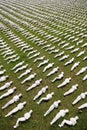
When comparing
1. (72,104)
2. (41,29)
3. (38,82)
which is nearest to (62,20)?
(41,29)

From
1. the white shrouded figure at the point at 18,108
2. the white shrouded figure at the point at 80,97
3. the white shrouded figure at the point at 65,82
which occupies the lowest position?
the white shrouded figure at the point at 80,97

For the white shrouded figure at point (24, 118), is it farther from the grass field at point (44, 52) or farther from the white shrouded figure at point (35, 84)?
the white shrouded figure at point (35, 84)

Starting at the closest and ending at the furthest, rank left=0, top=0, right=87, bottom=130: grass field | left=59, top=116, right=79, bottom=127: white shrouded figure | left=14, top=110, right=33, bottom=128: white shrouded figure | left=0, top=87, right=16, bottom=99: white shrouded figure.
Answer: left=59, top=116, right=79, bottom=127: white shrouded figure → left=14, top=110, right=33, bottom=128: white shrouded figure → left=0, top=0, right=87, bottom=130: grass field → left=0, top=87, right=16, bottom=99: white shrouded figure

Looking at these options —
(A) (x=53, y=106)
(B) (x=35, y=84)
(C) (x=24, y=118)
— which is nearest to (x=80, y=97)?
(A) (x=53, y=106)

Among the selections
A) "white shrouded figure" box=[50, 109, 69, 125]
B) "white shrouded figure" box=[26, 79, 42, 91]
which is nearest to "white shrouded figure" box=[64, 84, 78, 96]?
"white shrouded figure" box=[50, 109, 69, 125]

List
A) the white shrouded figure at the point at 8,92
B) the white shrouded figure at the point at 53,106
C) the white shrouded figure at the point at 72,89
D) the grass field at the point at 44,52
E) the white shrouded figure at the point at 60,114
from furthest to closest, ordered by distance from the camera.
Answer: the white shrouded figure at the point at 8,92, the white shrouded figure at the point at 72,89, the white shrouded figure at the point at 53,106, the grass field at the point at 44,52, the white shrouded figure at the point at 60,114

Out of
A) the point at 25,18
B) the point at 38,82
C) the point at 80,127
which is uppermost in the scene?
the point at 25,18

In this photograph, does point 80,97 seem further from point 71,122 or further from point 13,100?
point 13,100

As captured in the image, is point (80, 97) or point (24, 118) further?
point (80, 97)

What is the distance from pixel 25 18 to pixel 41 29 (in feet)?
21.6

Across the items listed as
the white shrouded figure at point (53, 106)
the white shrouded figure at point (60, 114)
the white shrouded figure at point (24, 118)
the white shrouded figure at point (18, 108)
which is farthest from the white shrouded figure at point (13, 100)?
the white shrouded figure at point (60, 114)

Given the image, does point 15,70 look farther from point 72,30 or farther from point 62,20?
point 62,20

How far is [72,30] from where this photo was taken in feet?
68.3

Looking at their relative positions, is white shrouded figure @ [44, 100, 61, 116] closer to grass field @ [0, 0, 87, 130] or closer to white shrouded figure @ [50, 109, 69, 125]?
grass field @ [0, 0, 87, 130]
